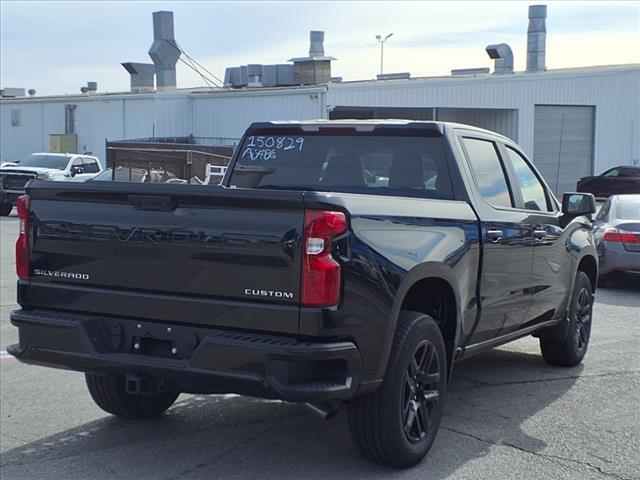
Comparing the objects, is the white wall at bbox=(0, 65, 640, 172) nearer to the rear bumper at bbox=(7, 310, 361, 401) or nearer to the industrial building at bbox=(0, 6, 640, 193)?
the industrial building at bbox=(0, 6, 640, 193)

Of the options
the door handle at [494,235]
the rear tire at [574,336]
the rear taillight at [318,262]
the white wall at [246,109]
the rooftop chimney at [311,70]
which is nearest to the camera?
Answer: the rear taillight at [318,262]

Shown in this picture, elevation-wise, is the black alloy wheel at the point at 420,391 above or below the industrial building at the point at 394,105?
below

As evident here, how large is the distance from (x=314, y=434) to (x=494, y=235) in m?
1.75

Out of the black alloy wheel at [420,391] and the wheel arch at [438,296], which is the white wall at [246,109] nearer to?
the wheel arch at [438,296]

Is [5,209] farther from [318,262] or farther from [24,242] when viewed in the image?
[318,262]

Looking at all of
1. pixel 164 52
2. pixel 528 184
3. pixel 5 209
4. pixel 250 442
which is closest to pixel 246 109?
pixel 164 52

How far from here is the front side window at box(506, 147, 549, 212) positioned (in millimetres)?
6949

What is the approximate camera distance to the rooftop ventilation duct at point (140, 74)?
41.3 metres

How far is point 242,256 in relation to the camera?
455 centimetres

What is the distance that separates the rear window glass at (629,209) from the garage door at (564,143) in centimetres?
2333

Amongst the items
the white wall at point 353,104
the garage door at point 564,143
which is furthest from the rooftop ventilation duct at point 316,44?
the garage door at point 564,143

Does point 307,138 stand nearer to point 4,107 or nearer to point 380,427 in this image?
point 380,427

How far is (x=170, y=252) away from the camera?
15.6 ft

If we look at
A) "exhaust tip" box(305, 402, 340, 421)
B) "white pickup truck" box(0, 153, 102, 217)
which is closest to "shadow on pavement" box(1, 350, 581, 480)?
"exhaust tip" box(305, 402, 340, 421)
